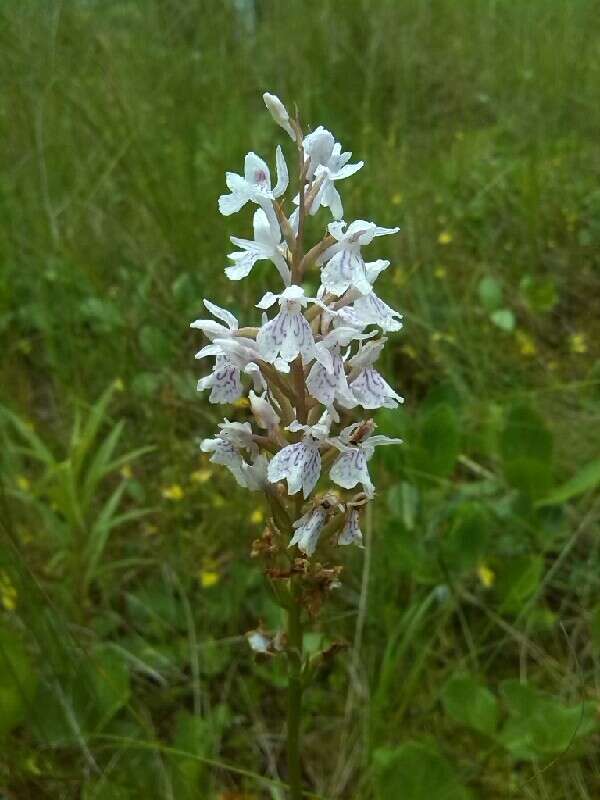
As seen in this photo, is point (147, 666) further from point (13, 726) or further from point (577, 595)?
point (577, 595)

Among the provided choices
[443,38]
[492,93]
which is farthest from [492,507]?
[443,38]

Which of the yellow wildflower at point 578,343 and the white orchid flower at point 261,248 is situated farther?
the yellow wildflower at point 578,343

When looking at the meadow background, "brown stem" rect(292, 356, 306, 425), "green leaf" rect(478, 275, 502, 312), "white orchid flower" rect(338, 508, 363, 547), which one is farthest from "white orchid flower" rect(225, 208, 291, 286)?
"green leaf" rect(478, 275, 502, 312)

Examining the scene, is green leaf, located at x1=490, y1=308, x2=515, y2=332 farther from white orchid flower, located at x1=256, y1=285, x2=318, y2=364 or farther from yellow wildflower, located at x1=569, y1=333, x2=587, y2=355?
white orchid flower, located at x1=256, y1=285, x2=318, y2=364

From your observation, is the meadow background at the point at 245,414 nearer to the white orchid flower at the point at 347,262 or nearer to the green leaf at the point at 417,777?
the green leaf at the point at 417,777

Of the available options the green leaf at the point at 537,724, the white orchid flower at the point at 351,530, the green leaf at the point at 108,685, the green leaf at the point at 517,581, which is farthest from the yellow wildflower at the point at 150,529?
the white orchid flower at the point at 351,530

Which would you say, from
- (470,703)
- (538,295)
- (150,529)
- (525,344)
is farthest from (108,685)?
(538,295)

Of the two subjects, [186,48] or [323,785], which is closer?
[323,785]
